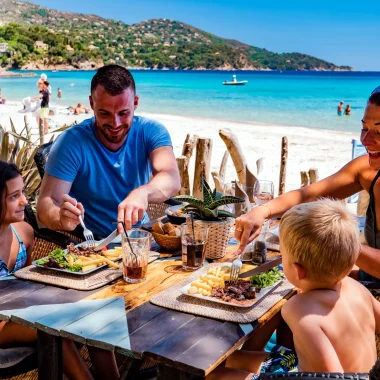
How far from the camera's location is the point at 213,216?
8.14ft

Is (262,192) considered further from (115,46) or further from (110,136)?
(115,46)

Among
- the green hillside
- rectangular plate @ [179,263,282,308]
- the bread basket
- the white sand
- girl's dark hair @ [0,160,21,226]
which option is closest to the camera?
rectangular plate @ [179,263,282,308]

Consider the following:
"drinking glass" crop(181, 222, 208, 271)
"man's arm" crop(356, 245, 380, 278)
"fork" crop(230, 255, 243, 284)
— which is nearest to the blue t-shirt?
"drinking glass" crop(181, 222, 208, 271)

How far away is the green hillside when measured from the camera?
76125 mm

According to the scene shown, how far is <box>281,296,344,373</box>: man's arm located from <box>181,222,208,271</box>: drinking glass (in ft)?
2.01

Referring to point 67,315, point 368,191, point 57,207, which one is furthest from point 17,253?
point 368,191

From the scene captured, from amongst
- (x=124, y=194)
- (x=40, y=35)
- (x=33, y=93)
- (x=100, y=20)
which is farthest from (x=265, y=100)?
(x=100, y=20)

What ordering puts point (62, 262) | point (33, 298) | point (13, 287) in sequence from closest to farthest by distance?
1. point (33, 298)
2. point (13, 287)
3. point (62, 262)

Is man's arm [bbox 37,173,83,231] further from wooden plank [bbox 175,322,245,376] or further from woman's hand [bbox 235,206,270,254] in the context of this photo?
wooden plank [bbox 175,322,245,376]

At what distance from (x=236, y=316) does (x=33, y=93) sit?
4127 cm

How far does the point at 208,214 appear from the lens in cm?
247

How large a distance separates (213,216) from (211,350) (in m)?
0.93

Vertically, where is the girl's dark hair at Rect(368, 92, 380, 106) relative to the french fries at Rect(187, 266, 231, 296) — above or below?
above

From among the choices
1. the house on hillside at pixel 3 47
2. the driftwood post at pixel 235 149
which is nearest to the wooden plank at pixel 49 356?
the driftwood post at pixel 235 149
